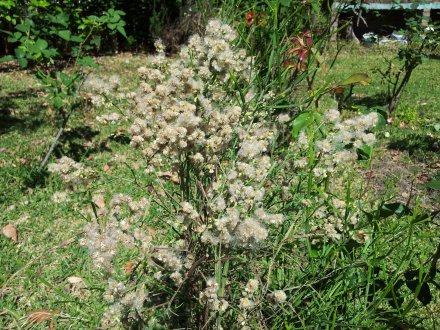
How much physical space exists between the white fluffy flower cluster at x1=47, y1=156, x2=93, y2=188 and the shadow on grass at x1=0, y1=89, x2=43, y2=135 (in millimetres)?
3541

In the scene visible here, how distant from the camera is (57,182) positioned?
347cm

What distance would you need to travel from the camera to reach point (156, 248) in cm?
139

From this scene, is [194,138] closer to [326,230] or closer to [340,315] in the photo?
[326,230]

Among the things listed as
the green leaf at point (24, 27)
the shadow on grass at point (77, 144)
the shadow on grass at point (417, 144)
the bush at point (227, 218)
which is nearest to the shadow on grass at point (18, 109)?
the shadow on grass at point (77, 144)

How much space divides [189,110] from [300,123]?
694mm

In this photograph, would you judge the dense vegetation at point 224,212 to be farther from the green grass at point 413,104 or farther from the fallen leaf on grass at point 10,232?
the green grass at point 413,104

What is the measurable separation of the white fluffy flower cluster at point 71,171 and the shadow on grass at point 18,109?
3.54 meters

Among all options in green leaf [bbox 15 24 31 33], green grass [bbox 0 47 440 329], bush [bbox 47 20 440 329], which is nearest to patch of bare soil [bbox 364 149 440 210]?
green grass [bbox 0 47 440 329]

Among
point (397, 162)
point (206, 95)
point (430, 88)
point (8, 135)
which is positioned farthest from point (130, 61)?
point (206, 95)

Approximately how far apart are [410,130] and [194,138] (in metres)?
4.42

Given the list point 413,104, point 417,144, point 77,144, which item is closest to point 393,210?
point 77,144

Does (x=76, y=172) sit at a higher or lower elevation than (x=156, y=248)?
higher

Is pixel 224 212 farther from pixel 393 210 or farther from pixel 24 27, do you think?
pixel 24 27

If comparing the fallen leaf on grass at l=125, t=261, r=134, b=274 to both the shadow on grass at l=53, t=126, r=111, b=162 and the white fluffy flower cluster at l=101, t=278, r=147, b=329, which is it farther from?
the shadow on grass at l=53, t=126, r=111, b=162
